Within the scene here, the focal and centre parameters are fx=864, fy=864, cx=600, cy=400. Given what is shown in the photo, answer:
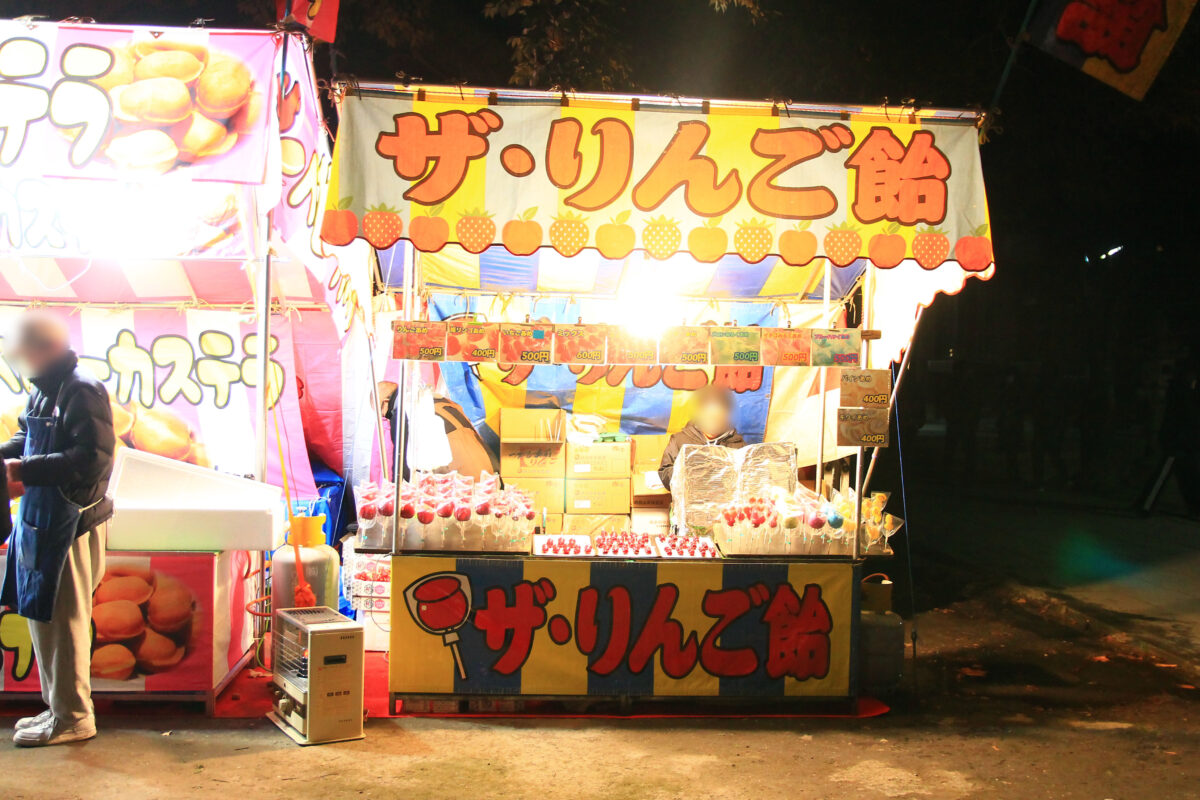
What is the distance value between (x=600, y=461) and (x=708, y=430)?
1.08 metres

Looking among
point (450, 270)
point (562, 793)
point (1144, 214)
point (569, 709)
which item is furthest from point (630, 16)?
point (1144, 214)

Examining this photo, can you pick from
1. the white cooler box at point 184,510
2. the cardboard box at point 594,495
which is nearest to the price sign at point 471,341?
the white cooler box at point 184,510

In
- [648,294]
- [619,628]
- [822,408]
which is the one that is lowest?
[619,628]

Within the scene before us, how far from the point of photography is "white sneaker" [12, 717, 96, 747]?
14.9 ft

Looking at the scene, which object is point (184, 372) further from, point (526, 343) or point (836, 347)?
point (836, 347)

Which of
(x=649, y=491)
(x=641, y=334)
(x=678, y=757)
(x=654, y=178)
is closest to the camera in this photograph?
(x=678, y=757)

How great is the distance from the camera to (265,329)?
217 inches

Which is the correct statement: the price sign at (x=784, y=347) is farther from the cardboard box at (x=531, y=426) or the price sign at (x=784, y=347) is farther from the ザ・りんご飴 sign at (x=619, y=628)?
the cardboard box at (x=531, y=426)

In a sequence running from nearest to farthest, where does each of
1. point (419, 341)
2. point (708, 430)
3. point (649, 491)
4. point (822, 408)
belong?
1. point (419, 341)
2. point (822, 408)
3. point (708, 430)
4. point (649, 491)

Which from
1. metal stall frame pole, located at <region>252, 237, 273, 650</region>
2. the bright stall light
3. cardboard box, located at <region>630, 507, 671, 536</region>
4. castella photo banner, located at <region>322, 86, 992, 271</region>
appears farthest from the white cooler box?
cardboard box, located at <region>630, 507, 671, 536</region>

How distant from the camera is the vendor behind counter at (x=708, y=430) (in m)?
7.99

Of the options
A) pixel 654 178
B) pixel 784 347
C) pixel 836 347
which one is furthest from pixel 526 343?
pixel 836 347

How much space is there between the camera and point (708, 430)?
802cm

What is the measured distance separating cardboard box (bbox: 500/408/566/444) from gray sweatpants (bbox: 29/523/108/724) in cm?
419
